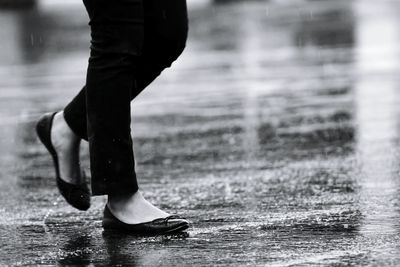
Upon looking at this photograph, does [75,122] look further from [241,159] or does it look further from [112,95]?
[241,159]

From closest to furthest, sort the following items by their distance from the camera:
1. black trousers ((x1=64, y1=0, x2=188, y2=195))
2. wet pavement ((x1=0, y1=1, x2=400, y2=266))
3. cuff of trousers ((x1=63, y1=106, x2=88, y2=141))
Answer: wet pavement ((x1=0, y1=1, x2=400, y2=266)) < black trousers ((x1=64, y1=0, x2=188, y2=195)) < cuff of trousers ((x1=63, y1=106, x2=88, y2=141))

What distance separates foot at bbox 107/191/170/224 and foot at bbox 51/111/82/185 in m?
0.47

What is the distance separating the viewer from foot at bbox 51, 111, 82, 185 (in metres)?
4.75

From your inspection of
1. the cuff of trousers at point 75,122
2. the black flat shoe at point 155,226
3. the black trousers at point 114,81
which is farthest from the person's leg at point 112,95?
the cuff of trousers at point 75,122

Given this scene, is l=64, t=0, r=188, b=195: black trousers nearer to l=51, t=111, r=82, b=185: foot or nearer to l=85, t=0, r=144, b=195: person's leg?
l=85, t=0, r=144, b=195: person's leg

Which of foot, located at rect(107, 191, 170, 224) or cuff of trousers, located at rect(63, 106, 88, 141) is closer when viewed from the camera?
foot, located at rect(107, 191, 170, 224)

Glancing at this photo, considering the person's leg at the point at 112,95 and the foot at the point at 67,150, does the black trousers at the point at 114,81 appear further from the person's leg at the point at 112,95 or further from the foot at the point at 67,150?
the foot at the point at 67,150

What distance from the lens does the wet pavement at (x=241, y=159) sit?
395 cm

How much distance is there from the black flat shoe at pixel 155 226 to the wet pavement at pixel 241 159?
0.17 ft

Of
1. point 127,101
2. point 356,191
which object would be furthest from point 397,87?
point 127,101

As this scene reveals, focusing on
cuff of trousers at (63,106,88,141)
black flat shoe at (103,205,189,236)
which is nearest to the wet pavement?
black flat shoe at (103,205,189,236)

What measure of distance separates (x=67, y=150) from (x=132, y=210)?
0.60m

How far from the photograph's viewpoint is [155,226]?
4.22m

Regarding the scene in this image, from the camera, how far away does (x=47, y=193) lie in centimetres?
541
